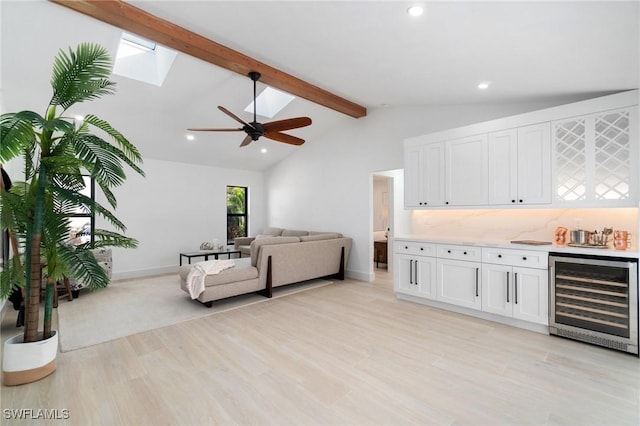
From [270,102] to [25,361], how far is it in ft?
16.1

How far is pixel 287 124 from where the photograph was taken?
3848mm

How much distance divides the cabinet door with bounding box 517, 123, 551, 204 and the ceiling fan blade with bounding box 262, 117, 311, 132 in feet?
8.53

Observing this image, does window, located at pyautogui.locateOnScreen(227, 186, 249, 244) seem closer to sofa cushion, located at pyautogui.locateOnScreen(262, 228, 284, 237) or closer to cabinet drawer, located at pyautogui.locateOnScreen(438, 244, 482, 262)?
sofa cushion, located at pyautogui.locateOnScreen(262, 228, 284, 237)

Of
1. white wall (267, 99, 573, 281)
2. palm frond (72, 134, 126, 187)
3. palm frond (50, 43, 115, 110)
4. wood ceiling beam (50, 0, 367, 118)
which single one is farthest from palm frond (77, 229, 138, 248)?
white wall (267, 99, 573, 281)

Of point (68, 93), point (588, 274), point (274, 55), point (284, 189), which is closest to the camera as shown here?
point (68, 93)

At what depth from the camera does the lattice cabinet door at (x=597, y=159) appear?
2.78 metres

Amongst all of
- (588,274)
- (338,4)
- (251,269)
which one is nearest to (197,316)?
(251,269)

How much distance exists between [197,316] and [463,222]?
13.1ft

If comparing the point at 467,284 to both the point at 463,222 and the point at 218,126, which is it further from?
the point at 218,126

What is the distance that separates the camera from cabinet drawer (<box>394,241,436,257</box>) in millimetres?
4012

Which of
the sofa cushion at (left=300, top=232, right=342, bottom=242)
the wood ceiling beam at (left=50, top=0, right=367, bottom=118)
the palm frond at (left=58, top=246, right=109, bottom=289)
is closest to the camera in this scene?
the palm frond at (left=58, top=246, right=109, bottom=289)

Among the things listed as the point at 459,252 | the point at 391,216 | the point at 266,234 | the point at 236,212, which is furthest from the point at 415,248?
the point at 236,212

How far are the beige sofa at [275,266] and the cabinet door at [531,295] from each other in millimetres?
3002

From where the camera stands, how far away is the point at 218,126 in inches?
221
